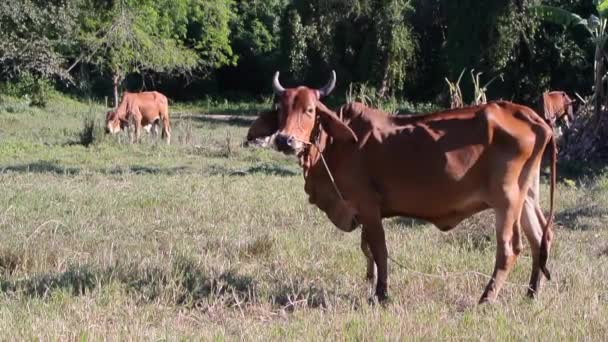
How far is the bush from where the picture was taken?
37.6 meters

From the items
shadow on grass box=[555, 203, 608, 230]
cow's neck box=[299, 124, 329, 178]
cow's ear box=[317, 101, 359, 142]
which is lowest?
shadow on grass box=[555, 203, 608, 230]

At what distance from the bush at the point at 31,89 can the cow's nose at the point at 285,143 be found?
3242 cm

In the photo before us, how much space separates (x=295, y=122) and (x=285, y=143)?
0.26 meters

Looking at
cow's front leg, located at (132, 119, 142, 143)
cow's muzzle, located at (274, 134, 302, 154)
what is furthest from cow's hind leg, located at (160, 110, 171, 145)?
cow's muzzle, located at (274, 134, 302, 154)

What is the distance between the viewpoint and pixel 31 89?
3825 centimetres

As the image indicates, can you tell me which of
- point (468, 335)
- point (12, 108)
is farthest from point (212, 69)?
point (468, 335)

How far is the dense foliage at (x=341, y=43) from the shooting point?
2706 cm

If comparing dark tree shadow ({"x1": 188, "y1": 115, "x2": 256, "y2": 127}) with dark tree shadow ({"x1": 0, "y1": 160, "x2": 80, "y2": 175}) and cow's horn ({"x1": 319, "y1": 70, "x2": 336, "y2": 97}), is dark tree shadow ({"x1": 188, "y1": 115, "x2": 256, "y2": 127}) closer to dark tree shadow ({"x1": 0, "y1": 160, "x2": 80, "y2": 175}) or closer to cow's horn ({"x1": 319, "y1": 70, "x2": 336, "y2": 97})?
dark tree shadow ({"x1": 0, "y1": 160, "x2": 80, "y2": 175})

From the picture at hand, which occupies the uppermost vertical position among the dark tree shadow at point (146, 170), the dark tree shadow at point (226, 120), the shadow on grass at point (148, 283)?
the shadow on grass at point (148, 283)

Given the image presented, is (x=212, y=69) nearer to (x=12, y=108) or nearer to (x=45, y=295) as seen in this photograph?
(x=12, y=108)

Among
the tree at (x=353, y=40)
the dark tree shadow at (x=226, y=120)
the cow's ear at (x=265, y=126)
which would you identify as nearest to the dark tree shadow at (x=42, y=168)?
the cow's ear at (x=265, y=126)

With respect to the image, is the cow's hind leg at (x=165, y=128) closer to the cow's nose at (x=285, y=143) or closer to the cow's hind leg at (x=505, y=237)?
the cow's nose at (x=285, y=143)

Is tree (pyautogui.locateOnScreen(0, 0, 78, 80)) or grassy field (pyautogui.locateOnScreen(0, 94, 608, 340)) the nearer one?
grassy field (pyautogui.locateOnScreen(0, 94, 608, 340))

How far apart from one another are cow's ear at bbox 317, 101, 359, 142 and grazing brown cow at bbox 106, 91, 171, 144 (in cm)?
1611
